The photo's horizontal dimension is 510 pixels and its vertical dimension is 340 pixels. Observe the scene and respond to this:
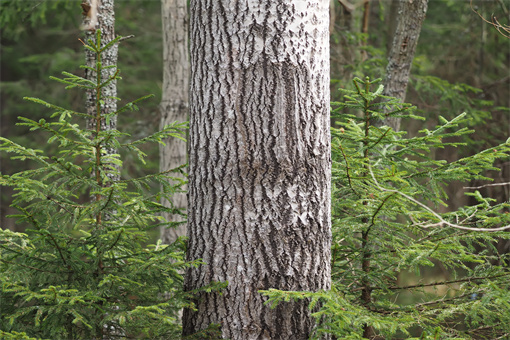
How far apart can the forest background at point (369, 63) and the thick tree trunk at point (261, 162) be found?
3295mm

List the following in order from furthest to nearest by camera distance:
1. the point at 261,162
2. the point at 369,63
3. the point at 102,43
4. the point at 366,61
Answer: the point at 369,63 → the point at 366,61 → the point at 102,43 → the point at 261,162

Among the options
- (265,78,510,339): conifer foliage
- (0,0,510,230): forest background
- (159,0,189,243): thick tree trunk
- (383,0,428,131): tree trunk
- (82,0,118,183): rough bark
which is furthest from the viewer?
(0,0,510,230): forest background

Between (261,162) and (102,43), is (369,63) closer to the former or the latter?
(102,43)

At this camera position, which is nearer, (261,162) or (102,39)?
(261,162)

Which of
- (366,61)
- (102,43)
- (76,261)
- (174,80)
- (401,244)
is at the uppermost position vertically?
(366,61)

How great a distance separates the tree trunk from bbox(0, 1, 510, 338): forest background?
1.23 m

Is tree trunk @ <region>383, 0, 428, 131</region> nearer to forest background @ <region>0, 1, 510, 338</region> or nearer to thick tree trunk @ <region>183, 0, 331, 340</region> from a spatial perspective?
forest background @ <region>0, 1, 510, 338</region>

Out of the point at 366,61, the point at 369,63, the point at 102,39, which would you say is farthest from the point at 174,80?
the point at 369,63

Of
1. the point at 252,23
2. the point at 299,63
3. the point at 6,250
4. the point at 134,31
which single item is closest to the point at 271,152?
the point at 299,63

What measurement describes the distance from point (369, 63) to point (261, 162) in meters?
4.51

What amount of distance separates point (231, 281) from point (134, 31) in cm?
942

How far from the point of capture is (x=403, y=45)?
4.51m

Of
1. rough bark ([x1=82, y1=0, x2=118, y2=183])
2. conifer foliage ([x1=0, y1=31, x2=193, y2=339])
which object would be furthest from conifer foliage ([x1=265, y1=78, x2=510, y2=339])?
rough bark ([x1=82, y1=0, x2=118, y2=183])

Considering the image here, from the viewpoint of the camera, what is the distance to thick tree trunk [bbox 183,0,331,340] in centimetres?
260
